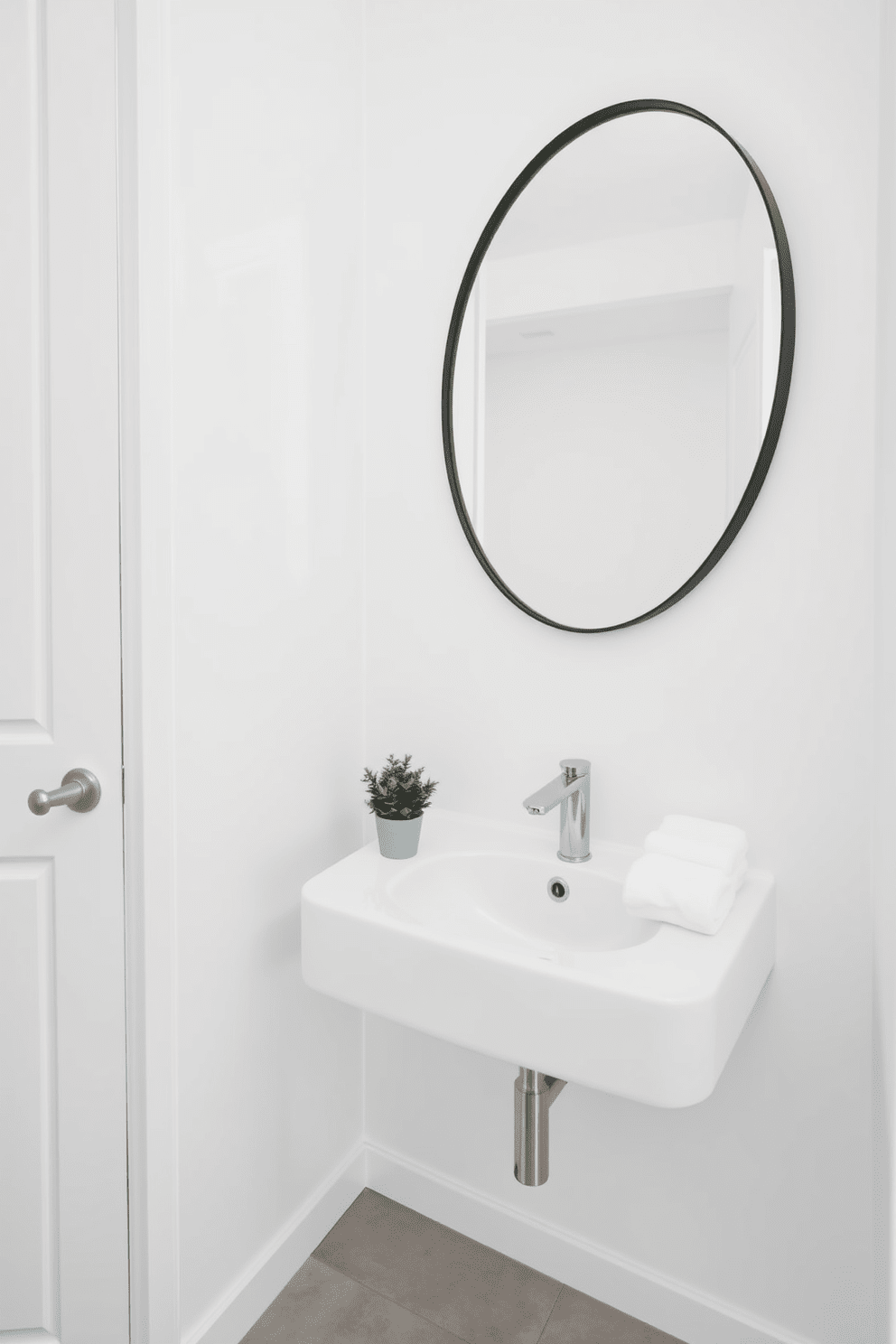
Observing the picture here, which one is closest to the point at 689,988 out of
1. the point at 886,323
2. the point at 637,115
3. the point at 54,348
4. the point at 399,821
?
the point at 399,821

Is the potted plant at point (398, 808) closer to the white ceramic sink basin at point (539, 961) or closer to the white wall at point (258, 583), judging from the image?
the white ceramic sink basin at point (539, 961)

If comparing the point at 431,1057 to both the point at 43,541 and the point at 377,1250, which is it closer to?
the point at 377,1250

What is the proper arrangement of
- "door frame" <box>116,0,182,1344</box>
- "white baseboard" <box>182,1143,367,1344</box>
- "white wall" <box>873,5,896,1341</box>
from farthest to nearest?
"white baseboard" <box>182,1143,367,1344</box>, "door frame" <box>116,0,182,1344</box>, "white wall" <box>873,5,896,1341</box>

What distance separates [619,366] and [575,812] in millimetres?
742

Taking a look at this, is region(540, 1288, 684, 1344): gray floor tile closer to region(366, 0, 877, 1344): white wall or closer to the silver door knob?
region(366, 0, 877, 1344): white wall

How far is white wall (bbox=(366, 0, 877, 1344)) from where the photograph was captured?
1243mm

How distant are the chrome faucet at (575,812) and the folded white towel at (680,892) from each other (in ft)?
0.62

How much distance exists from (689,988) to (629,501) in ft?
2.50

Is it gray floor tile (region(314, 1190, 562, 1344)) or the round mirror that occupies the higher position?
the round mirror

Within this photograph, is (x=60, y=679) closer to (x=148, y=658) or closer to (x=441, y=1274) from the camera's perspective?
(x=148, y=658)

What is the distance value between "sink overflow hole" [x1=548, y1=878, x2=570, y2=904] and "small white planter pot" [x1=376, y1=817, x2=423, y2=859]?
0.81ft

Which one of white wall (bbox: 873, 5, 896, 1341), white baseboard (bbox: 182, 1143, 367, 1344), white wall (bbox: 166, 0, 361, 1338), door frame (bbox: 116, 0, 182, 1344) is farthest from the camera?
white baseboard (bbox: 182, 1143, 367, 1344)

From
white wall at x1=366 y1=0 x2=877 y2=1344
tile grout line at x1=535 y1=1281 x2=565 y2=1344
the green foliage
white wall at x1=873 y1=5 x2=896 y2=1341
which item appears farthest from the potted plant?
tile grout line at x1=535 y1=1281 x2=565 y2=1344

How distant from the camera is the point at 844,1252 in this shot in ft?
4.28
